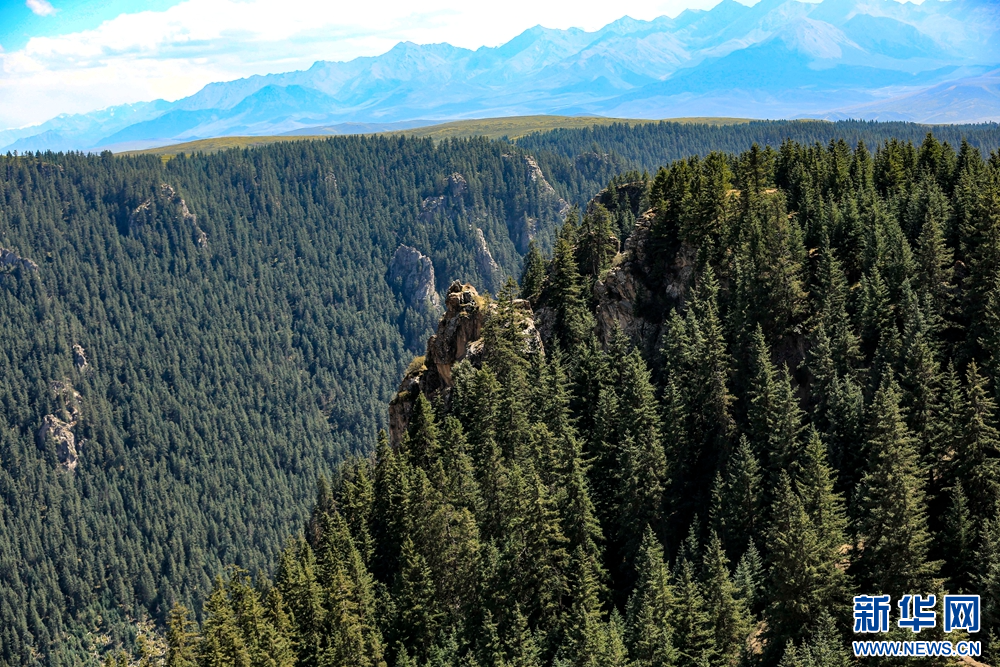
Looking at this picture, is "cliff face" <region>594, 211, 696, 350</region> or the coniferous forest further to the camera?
"cliff face" <region>594, 211, 696, 350</region>

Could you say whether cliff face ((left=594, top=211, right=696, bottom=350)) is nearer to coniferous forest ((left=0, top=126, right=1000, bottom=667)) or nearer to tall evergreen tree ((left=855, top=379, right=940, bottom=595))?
coniferous forest ((left=0, top=126, right=1000, bottom=667))

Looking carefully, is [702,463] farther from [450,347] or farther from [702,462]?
[450,347]

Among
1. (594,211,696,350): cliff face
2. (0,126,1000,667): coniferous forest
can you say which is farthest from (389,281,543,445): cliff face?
(594,211,696,350): cliff face

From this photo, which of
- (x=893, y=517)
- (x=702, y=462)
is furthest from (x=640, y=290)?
(x=893, y=517)

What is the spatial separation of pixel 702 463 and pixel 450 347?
3725cm

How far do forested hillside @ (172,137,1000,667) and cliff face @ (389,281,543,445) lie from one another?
10.6 ft

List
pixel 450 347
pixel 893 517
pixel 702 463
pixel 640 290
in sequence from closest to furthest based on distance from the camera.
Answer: pixel 893 517
pixel 702 463
pixel 640 290
pixel 450 347

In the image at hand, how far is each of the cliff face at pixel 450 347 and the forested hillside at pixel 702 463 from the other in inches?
127

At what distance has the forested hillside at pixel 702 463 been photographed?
180 feet

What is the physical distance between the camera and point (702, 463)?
73.6 meters

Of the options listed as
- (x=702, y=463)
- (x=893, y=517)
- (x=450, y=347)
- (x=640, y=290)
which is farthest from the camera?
(x=450, y=347)

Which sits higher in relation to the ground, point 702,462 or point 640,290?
point 640,290

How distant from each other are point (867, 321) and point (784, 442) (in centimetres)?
1389

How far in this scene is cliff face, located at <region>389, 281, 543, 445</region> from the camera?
99375 millimetres
